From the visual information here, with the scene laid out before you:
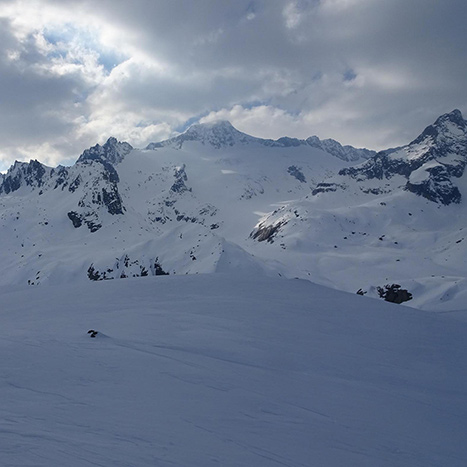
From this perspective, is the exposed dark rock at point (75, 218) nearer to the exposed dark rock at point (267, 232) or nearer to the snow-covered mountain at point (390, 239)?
the snow-covered mountain at point (390, 239)

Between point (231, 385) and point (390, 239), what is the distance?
131 meters

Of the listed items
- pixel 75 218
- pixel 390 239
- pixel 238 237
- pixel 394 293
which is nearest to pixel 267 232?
pixel 238 237

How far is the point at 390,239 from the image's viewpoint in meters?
130

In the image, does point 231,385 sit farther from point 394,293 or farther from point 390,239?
point 390,239

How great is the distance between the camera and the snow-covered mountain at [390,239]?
253 ft

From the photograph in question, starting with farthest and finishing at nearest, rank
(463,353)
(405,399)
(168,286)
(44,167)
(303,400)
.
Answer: (44,167)
(168,286)
(463,353)
(405,399)
(303,400)

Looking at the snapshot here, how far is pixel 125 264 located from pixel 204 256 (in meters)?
15.0

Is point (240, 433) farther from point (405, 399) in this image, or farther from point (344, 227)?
point (344, 227)

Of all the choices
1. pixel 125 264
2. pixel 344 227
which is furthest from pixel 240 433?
pixel 344 227

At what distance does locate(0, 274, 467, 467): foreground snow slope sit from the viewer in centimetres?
668

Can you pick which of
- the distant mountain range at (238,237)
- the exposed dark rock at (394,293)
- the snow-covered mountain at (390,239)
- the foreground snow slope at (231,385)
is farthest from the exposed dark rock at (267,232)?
the foreground snow slope at (231,385)

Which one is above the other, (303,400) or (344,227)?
(344,227)

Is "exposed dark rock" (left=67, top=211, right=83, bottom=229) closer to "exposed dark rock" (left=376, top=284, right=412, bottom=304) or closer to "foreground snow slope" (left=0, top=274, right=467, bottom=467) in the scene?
"exposed dark rock" (left=376, top=284, right=412, bottom=304)

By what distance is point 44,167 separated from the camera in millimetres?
151250
